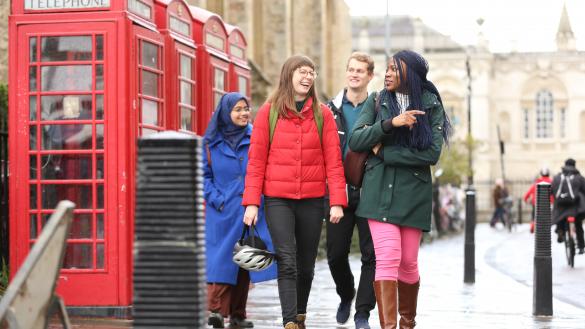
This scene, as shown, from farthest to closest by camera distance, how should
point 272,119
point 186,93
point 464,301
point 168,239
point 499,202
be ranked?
point 499,202, point 464,301, point 186,93, point 272,119, point 168,239

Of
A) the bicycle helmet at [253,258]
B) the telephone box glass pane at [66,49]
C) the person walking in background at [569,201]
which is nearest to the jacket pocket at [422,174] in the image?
the bicycle helmet at [253,258]

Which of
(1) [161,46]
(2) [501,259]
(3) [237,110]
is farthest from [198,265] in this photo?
(2) [501,259]

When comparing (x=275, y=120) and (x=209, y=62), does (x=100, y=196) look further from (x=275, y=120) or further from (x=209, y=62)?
(x=209, y=62)

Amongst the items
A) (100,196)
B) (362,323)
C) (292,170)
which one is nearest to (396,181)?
(292,170)

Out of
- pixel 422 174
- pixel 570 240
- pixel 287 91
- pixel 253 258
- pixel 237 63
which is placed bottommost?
pixel 570 240

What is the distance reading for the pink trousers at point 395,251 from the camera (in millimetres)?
8430

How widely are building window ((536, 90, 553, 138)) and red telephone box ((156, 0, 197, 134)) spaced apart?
96.6 meters

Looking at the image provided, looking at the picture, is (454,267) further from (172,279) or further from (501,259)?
(172,279)

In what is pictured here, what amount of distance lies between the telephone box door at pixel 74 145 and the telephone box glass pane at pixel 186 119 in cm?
154

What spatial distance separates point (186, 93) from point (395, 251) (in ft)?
12.0

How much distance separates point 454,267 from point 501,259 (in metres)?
4.38

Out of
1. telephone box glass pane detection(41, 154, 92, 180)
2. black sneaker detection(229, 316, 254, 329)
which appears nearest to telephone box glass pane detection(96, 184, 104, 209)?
telephone box glass pane detection(41, 154, 92, 180)

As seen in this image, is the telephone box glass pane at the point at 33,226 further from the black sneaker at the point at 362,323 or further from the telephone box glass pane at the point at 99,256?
the black sneaker at the point at 362,323

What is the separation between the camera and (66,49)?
999 centimetres
